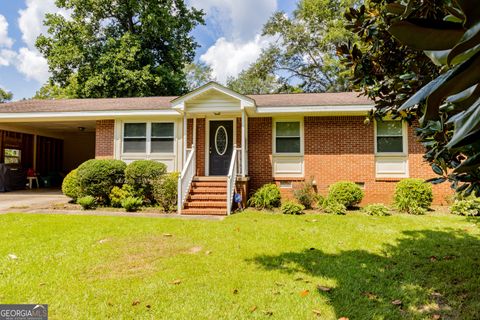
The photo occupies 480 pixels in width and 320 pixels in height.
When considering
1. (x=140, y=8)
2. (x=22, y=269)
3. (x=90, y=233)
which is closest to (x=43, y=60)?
(x=140, y=8)

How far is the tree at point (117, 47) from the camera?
20.7m

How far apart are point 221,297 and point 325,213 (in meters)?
6.06

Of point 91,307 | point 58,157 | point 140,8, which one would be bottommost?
point 91,307

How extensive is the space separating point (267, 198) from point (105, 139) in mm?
6892

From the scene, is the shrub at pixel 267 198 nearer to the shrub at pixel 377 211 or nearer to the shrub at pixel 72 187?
the shrub at pixel 377 211

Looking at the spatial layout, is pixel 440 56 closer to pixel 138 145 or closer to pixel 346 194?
pixel 346 194

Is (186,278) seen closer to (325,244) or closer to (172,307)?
(172,307)

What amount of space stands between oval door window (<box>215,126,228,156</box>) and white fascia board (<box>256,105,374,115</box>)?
68.7 inches

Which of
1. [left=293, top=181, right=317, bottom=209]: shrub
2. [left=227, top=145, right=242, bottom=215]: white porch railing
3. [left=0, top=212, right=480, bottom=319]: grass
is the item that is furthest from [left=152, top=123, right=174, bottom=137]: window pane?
[left=293, top=181, right=317, bottom=209]: shrub

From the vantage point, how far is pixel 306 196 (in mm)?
9555

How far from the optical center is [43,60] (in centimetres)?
2189

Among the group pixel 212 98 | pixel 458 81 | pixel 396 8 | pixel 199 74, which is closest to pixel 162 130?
pixel 212 98

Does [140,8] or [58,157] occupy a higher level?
[140,8]

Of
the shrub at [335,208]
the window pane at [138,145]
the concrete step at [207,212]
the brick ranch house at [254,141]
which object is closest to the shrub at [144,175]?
the brick ranch house at [254,141]
